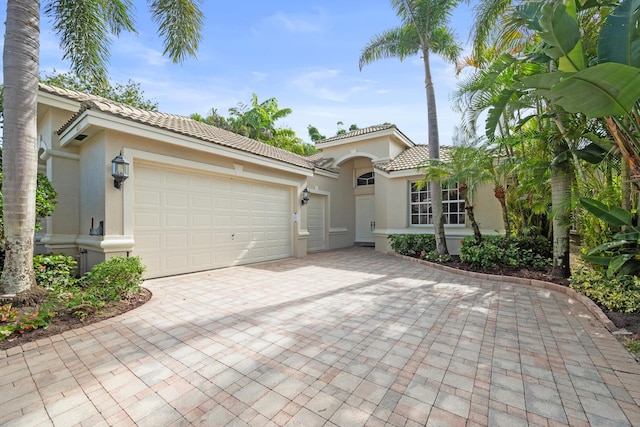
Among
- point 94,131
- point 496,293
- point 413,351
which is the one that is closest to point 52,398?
point 413,351

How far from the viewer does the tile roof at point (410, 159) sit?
12531mm

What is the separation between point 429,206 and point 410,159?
2736 millimetres

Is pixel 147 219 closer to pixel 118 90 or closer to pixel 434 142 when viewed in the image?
pixel 434 142

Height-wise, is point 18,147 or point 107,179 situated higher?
point 18,147

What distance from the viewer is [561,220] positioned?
261 inches

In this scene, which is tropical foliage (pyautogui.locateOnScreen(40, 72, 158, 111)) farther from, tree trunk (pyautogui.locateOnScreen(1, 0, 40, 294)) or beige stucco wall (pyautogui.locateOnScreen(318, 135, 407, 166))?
tree trunk (pyautogui.locateOnScreen(1, 0, 40, 294))

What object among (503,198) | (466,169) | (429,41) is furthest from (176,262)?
(429,41)

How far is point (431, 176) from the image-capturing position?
9.37 metres

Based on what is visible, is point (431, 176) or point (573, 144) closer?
point (573, 144)

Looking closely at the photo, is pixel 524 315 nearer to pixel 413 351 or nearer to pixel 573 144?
pixel 413 351

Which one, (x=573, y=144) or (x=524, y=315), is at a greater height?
(x=573, y=144)

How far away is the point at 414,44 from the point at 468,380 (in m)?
10.9

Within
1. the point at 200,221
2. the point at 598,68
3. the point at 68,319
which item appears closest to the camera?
the point at 598,68

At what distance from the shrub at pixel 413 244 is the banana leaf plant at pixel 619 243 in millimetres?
5882
